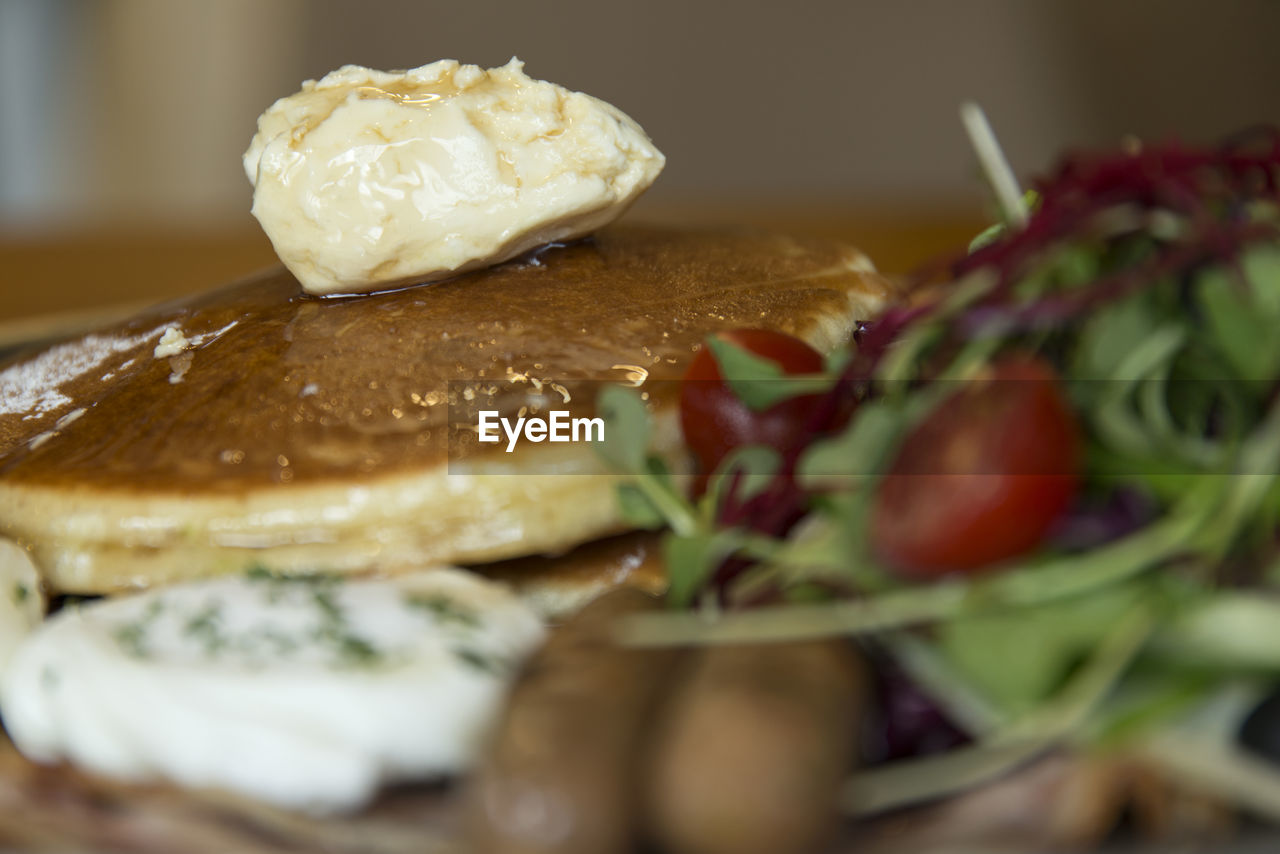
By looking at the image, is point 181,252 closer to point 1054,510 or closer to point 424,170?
point 424,170

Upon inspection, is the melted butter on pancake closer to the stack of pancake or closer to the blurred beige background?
the stack of pancake

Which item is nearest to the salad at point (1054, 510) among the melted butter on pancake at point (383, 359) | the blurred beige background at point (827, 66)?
the melted butter on pancake at point (383, 359)

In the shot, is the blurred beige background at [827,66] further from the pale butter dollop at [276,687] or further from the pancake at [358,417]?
the pale butter dollop at [276,687]

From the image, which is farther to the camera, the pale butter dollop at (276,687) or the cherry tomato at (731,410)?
the cherry tomato at (731,410)

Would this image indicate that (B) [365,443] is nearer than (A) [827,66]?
Yes

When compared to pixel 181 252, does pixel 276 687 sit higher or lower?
higher

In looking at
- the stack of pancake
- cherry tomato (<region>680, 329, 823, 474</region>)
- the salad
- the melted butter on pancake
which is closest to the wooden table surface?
the melted butter on pancake

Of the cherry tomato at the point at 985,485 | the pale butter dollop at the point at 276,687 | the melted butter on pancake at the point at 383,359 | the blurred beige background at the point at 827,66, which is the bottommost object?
the blurred beige background at the point at 827,66

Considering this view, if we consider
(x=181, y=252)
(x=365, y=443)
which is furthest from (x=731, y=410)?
(x=181, y=252)
